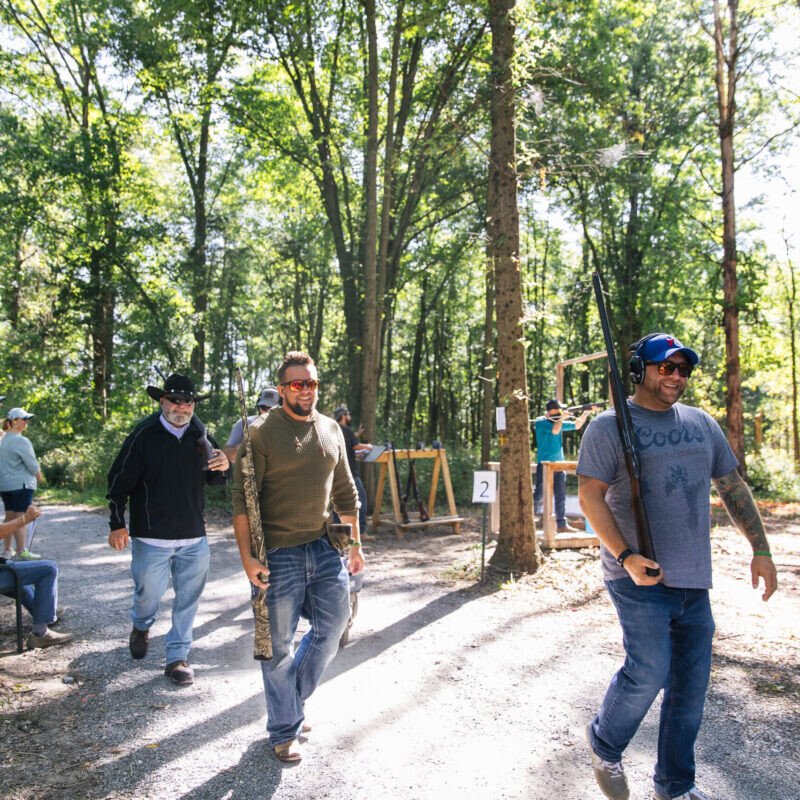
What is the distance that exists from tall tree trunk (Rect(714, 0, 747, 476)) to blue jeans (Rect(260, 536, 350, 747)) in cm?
1430

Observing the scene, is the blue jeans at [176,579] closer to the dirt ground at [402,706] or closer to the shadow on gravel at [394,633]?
the dirt ground at [402,706]

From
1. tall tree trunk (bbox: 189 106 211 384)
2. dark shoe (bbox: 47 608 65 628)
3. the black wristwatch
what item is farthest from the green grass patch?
the black wristwatch

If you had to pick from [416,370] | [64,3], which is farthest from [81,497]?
[416,370]

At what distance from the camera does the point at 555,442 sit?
34.0ft

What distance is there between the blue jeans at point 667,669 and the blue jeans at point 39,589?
16.1 ft

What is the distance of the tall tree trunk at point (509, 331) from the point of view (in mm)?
8531

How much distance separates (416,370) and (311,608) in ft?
96.6

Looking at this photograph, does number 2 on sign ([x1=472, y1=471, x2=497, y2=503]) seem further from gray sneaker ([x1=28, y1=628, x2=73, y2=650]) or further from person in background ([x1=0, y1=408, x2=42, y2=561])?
person in background ([x1=0, y1=408, x2=42, y2=561])

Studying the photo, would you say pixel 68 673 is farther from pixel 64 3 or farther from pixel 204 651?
pixel 64 3

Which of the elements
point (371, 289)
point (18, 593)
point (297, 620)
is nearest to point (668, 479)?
point (297, 620)

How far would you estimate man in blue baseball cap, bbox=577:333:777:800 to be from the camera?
3.00 m

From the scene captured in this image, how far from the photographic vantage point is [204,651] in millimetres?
5770

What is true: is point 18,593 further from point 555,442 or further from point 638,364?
point 555,442

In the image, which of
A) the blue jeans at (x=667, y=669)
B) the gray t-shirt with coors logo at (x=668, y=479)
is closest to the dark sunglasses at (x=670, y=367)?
the gray t-shirt with coors logo at (x=668, y=479)
